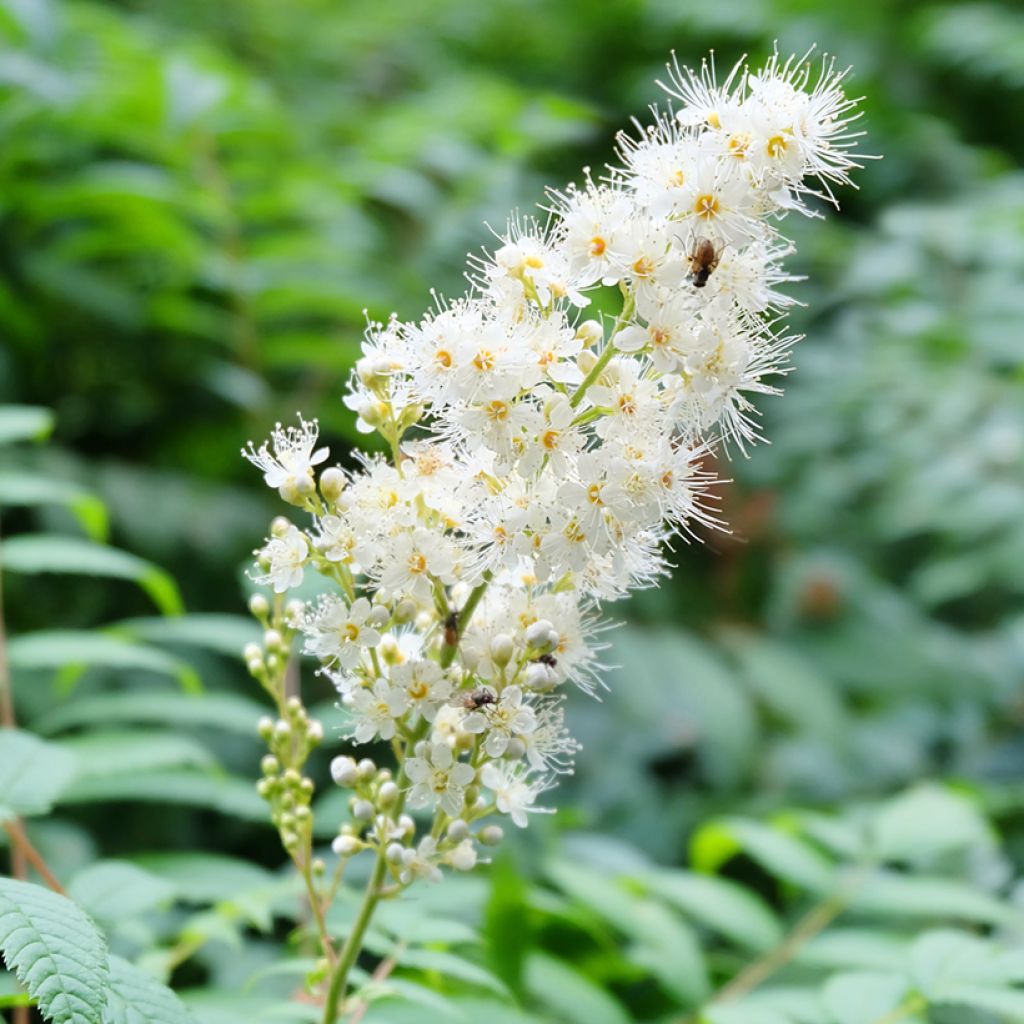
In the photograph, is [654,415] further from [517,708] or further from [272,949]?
[272,949]

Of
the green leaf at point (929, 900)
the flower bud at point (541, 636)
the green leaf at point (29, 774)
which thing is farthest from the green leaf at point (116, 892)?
the green leaf at point (929, 900)

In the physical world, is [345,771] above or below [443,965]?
above

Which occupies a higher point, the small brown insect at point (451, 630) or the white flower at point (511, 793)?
the small brown insect at point (451, 630)

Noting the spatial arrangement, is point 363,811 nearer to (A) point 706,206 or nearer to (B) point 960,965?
(A) point 706,206

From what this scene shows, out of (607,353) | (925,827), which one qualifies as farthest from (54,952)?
(925,827)

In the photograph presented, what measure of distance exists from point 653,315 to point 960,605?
4196 millimetres

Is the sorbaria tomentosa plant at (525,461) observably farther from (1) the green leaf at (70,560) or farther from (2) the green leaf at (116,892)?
(1) the green leaf at (70,560)

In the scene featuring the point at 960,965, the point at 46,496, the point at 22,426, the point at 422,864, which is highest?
the point at 22,426

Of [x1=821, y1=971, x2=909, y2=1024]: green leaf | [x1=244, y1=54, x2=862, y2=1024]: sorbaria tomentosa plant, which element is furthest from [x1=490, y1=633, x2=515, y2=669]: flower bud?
[x1=821, y1=971, x2=909, y2=1024]: green leaf

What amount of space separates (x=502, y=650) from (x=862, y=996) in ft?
2.89

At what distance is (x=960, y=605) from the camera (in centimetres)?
508

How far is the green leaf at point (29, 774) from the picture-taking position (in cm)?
153

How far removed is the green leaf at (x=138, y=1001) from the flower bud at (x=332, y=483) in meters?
0.63

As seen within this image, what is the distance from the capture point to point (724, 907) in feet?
7.71
